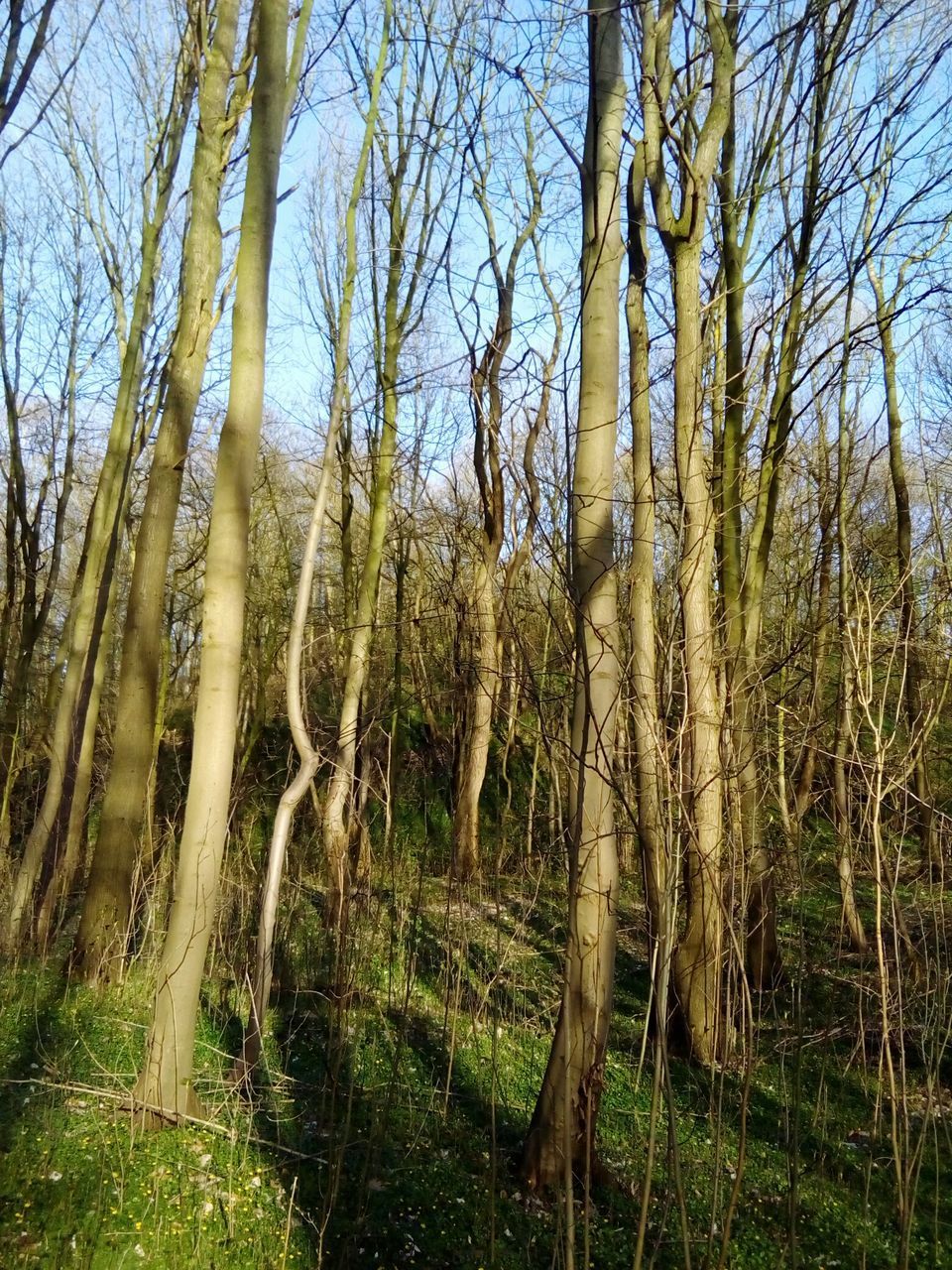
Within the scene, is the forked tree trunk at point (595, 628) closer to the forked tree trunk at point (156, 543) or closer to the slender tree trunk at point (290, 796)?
the slender tree trunk at point (290, 796)

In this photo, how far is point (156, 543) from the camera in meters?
6.64

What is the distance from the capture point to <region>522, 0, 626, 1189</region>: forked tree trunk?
361 cm

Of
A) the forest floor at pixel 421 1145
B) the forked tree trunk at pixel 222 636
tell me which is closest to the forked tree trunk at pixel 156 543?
the forest floor at pixel 421 1145

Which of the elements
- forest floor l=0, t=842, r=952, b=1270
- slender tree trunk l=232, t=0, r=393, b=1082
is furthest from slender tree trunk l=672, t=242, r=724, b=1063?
slender tree trunk l=232, t=0, r=393, b=1082

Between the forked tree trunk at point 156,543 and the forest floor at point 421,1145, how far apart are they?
72 centimetres

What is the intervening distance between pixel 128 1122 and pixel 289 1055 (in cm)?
161

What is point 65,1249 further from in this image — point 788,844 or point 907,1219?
point 788,844

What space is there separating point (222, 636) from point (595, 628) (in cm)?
185

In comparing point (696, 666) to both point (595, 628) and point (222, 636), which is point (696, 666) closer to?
point (595, 628)

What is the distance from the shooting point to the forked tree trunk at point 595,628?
11.8 ft

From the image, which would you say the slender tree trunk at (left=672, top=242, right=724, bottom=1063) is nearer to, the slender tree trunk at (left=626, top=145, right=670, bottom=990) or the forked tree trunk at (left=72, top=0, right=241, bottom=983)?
the slender tree trunk at (left=626, top=145, right=670, bottom=990)

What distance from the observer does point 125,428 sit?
9180 mm

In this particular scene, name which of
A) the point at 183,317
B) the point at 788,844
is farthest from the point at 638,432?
the point at 183,317

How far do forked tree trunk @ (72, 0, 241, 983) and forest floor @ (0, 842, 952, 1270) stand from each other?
2.37 ft
